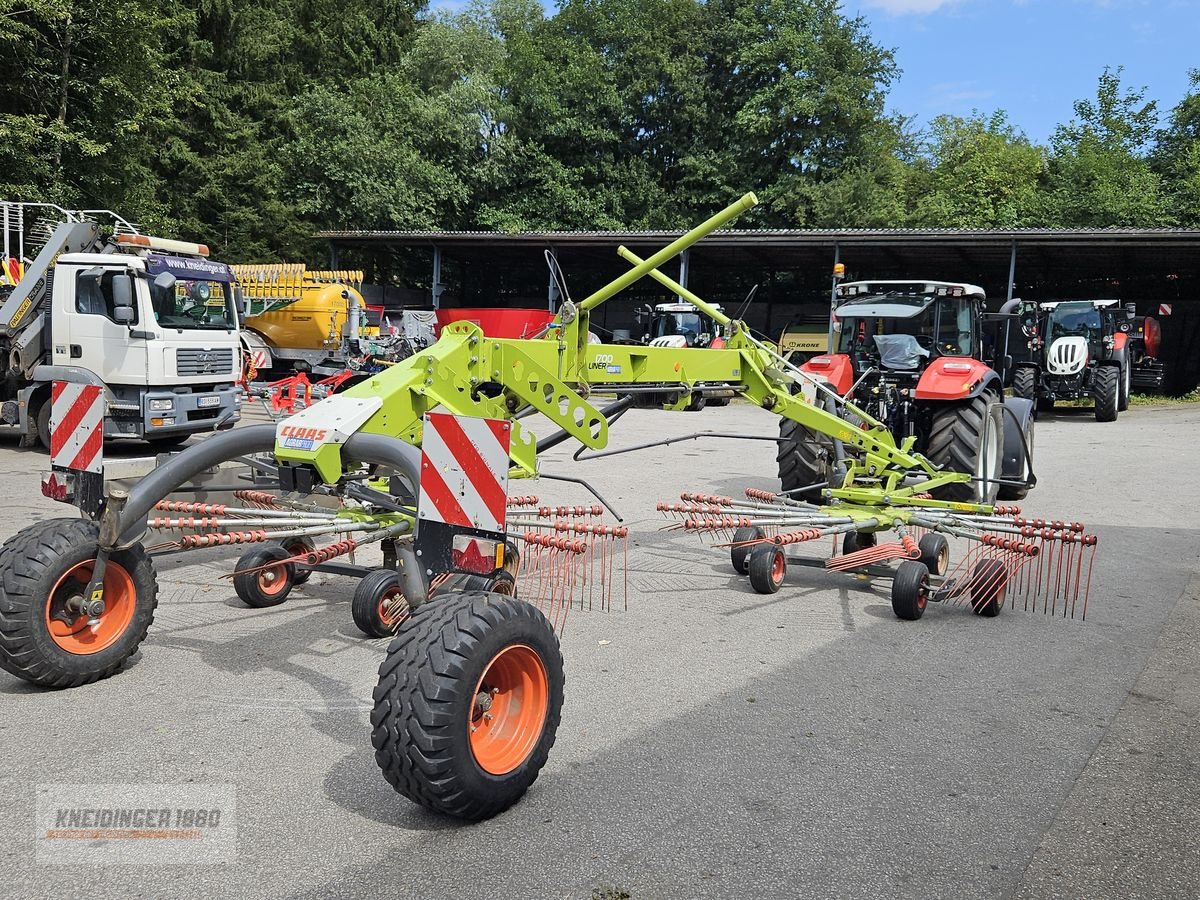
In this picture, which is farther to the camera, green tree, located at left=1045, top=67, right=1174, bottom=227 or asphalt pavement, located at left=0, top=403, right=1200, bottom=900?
green tree, located at left=1045, top=67, right=1174, bottom=227

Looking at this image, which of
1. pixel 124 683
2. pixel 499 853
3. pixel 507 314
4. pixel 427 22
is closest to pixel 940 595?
pixel 499 853

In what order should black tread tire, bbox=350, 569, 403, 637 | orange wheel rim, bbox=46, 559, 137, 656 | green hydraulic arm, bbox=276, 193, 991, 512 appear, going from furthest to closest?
black tread tire, bbox=350, 569, 403, 637, green hydraulic arm, bbox=276, 193, 991, 512, orange wheel rim, bbox=46, 559, 137, 656

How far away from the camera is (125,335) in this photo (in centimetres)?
1166

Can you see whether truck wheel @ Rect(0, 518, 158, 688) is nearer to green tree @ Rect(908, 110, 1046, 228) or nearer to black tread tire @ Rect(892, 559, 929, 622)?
black tread tire @ Rect(892, 559, 929, 622)

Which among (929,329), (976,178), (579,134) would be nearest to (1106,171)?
(976,178)

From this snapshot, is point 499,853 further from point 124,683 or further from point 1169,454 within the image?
point 1169,454

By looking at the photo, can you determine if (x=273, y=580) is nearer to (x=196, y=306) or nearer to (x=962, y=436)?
(x=962, y=436)

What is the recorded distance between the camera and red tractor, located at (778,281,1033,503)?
9.08m

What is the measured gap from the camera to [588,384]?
18.7 feet

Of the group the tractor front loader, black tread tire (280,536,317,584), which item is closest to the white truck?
the tractor front loader

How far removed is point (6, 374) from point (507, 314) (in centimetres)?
1809

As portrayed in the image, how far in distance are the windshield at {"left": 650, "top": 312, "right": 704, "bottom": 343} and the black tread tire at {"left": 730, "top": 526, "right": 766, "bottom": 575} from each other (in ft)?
62.4

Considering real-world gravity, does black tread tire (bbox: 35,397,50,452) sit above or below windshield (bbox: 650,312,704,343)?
below

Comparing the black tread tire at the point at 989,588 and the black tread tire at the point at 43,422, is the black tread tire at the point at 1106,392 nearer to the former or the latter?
the black tread tire at the point at 989,588
